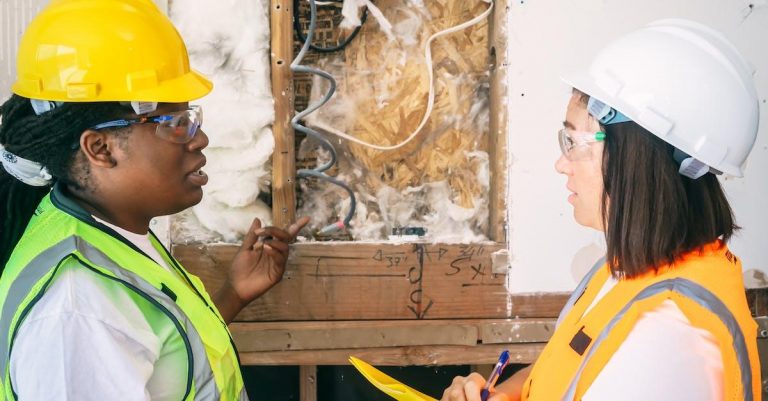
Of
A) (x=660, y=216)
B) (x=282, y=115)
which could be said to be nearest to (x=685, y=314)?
(x=660, y=216)

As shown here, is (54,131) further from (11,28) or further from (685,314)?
(685,314)

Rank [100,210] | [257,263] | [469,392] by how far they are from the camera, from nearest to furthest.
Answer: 1. [100,210]
2. [469,392]
3. [257,263]

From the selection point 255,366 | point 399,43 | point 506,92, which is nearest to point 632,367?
point 506,92

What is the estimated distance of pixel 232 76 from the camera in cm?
236

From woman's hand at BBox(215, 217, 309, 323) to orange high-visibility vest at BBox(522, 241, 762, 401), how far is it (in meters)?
0.97

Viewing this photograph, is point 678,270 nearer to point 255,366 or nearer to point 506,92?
point 506,92

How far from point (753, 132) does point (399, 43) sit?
122cm

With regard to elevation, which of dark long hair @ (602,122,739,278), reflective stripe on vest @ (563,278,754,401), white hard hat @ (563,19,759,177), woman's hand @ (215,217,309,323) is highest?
white hard hat @ (563,19,759,177)

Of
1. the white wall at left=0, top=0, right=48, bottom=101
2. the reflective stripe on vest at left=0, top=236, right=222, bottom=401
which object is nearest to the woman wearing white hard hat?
the reflective stripe on vest at left=0, top=236, right=222, bottom=401

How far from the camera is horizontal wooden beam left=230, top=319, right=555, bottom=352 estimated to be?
238cm

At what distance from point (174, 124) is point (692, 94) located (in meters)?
1.10

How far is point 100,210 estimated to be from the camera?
1.55 metres

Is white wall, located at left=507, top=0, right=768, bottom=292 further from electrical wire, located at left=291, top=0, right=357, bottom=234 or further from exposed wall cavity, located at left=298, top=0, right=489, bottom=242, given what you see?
electrical wire, located at left=291, top=0, right=357, bottom=234

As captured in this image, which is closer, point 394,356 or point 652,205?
point 652,205
